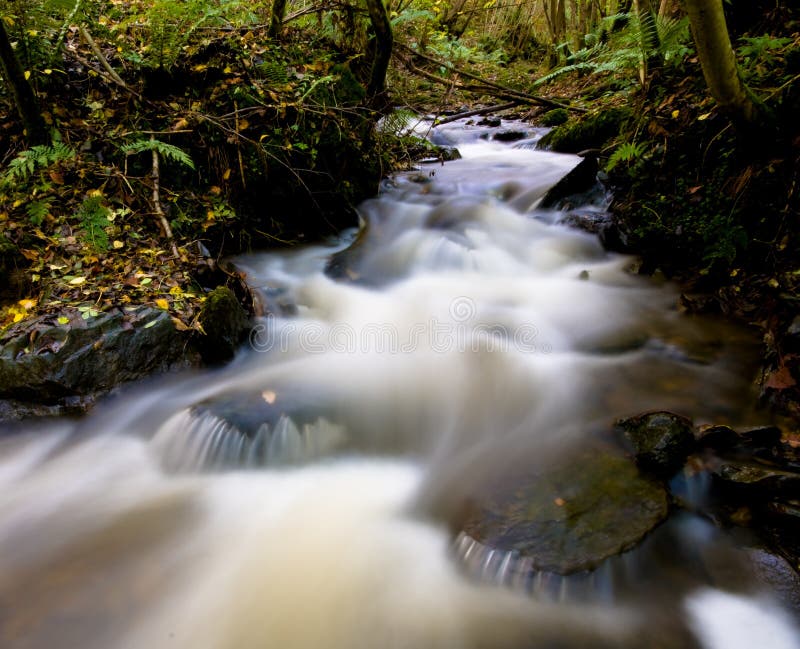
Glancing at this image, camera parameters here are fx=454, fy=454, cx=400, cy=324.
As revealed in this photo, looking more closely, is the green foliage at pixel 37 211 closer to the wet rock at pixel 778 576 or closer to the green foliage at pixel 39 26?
the green foliage at pixel 39 26

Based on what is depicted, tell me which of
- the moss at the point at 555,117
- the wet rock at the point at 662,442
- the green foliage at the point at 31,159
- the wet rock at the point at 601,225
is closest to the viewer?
the wet rock at the point at 662,442

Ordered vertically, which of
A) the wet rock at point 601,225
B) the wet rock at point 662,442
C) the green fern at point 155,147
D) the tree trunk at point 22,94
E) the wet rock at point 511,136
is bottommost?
the wet rock at point 662,442

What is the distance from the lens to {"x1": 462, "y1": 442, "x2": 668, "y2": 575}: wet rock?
2.05 metres

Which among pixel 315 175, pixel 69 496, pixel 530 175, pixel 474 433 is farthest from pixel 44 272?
pixel 530 175

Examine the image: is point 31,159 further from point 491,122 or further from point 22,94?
point 491,122

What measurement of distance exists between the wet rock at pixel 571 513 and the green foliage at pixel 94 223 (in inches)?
127

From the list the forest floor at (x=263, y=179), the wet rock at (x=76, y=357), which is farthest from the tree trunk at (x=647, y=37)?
the wet rock at (x=76, y=357)

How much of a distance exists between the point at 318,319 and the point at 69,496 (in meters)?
2.22

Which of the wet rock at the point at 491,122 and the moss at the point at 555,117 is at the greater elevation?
the moss at the point at 555,117

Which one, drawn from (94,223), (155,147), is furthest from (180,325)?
(155,147)

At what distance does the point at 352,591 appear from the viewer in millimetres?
2096

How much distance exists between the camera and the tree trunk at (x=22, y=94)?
3.22 meters

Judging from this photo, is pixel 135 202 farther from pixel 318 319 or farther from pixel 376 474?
pixel 376 474

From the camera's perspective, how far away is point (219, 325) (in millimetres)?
3418
